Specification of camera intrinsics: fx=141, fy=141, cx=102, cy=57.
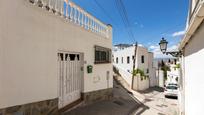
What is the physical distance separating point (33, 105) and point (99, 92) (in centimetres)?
454

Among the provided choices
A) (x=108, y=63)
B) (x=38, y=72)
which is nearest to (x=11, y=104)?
(x=38, y=72)

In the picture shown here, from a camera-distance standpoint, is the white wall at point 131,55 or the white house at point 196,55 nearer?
the white house at point 196,55

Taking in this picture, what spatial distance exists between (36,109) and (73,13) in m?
4.16

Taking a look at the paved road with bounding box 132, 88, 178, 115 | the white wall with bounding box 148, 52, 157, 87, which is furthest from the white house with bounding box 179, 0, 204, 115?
the white wall with bounding box 148, 52, 157, 87

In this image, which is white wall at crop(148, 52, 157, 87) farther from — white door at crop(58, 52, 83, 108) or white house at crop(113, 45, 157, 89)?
white door at crop(58, 52, 83, 108)

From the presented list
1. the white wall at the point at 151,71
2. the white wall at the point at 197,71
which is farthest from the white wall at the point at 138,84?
the white wall at the point at 197,71

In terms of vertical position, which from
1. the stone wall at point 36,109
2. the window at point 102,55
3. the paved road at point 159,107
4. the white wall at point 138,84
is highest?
the window at point 102,55

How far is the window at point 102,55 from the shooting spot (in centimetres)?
813

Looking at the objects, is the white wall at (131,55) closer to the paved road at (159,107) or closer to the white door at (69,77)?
the paved road at (159,107)

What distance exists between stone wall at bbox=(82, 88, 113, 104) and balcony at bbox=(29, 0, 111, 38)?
3416mm

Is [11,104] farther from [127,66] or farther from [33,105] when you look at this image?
[127,66]

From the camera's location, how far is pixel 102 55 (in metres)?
8.86

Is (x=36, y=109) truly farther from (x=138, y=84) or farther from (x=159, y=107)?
(x=138, y=84)

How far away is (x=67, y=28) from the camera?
5.77 m
